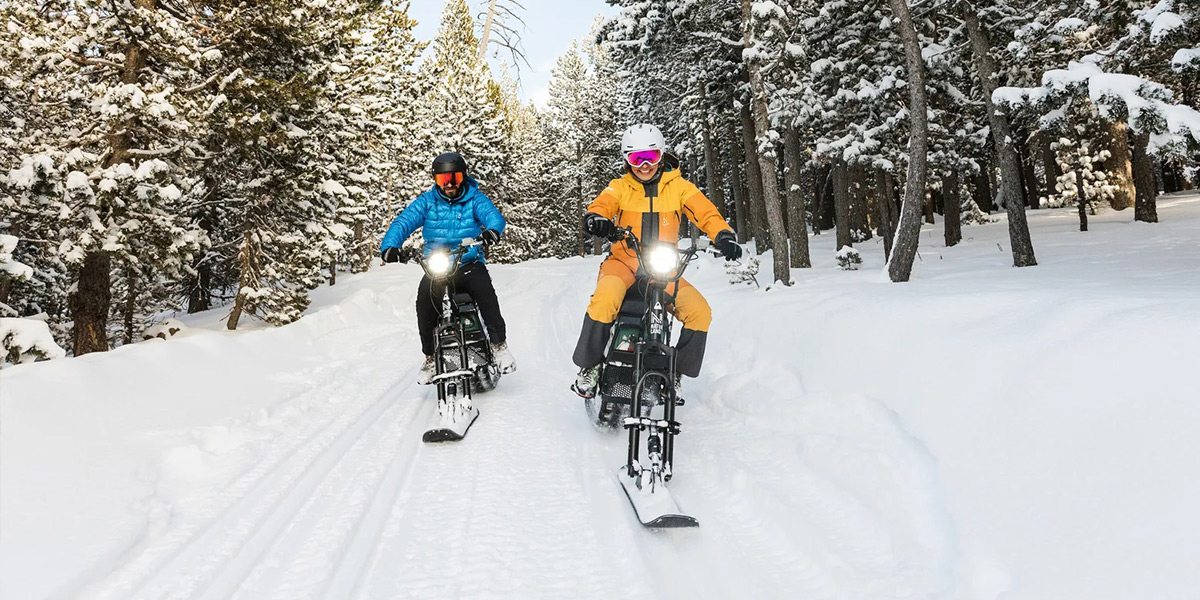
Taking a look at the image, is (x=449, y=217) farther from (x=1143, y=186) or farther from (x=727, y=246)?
(x=1143, y=186)

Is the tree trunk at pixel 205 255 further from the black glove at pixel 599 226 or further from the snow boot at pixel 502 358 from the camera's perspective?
the black glove at pixel 599 226

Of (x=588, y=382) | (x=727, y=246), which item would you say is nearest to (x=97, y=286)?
(x=588, y=382)

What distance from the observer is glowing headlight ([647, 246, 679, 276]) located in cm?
469

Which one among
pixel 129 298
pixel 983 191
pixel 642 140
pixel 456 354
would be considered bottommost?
pixel 456 354

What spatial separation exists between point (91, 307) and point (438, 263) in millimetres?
7179

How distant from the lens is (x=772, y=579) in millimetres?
3129

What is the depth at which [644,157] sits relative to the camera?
201 inches

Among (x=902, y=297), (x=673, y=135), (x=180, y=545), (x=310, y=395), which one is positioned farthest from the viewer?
(x=673, y=135)

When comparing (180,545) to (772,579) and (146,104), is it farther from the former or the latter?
(146,104)

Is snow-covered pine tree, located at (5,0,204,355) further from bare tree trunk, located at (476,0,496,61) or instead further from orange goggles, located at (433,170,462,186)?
bare tree trunk, located at (476,0,496,61)

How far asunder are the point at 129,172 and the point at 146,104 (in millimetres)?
1010

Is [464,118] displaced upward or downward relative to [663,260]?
upward

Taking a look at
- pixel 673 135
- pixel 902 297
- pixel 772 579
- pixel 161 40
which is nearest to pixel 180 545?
pixel 772 579

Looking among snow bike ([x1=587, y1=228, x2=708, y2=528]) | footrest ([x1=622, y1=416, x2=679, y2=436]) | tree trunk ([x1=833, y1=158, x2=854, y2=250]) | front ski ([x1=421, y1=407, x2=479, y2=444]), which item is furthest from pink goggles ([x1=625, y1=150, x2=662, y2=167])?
tree trunk ([x1=833, y1=158, x2=854, y2=250])
